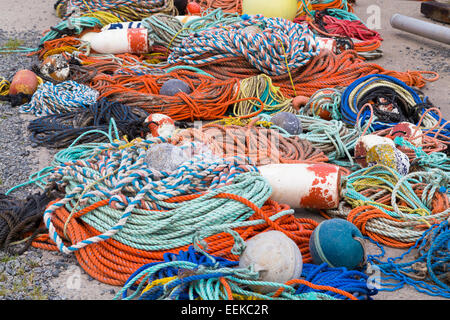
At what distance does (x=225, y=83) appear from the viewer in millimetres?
5098

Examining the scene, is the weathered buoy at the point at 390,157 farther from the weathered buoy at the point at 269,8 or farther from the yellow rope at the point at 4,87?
the yellow rope at the point at 4,87

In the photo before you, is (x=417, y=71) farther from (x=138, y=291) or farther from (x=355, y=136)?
(x=138, y=291)

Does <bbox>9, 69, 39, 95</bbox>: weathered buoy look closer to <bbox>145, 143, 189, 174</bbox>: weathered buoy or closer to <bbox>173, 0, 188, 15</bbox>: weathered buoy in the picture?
<bbox>145, 143, 189, 174</bbox>: weathered buoy

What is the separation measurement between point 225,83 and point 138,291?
2.92 metres

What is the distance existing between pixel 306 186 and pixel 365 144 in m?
0.82

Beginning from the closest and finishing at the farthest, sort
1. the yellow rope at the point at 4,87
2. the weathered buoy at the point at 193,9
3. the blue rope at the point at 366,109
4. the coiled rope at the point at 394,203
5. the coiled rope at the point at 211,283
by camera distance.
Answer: the coiled rope at the point at 211,283 < the coiled rope at the point at 394,203 < the blue rope at the point at 366,109 < the yellow rope at the point at 4,87 < the weathered buoy at the point at 193,9

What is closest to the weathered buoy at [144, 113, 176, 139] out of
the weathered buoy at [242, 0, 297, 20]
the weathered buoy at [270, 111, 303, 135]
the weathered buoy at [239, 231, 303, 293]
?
the weathered buoy at [270, 111, 303, 135]

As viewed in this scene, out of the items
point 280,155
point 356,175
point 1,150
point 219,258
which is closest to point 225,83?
point 280,155

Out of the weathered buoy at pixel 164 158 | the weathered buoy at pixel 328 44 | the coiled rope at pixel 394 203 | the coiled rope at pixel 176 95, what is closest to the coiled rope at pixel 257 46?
the weathered buoy at pixel 328 44

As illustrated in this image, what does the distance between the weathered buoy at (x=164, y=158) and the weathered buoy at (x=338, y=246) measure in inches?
40.9

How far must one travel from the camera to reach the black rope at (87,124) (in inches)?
170

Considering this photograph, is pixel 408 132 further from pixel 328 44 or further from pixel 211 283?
pixel 211 283

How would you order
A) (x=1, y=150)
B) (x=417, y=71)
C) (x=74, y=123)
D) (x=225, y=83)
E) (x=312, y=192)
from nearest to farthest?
(x=312, y=192) → (x=1, y=150) → (x=74, y=123) → (x=225, y=83) → (x=417, y=71)
